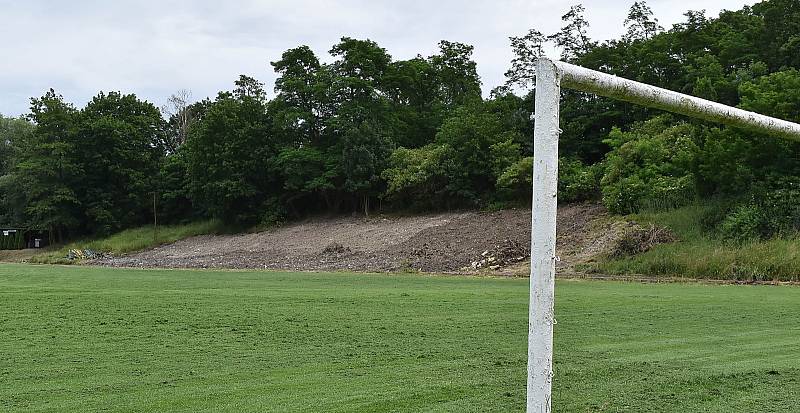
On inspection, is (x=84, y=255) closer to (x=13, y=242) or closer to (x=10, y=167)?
(x=13, y=242)

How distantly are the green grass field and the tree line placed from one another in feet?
38.0

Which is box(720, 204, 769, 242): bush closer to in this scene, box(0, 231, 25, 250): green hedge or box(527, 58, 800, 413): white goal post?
box(527, 58, 800, 413): white goal post

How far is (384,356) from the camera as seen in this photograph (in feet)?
22.1

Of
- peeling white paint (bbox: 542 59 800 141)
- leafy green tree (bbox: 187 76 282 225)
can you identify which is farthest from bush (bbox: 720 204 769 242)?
leafy green tree (bbox: 187 76 282 225)

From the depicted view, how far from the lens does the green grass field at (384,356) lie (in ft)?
16.5

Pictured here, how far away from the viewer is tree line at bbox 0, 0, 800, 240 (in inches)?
955

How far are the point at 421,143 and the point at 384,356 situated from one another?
1558 inches

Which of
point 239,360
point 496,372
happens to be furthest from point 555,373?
point 239,360

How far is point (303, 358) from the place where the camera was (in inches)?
263

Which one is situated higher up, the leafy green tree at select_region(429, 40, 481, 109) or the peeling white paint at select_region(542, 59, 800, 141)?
the leafy green tree at select_region(429, 40, 481, 109)

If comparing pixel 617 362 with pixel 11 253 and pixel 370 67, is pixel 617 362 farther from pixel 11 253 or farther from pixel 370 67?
pixel 11 253

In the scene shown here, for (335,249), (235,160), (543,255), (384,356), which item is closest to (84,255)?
(235,160)

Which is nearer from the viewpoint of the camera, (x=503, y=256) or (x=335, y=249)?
(x=503, y=256)

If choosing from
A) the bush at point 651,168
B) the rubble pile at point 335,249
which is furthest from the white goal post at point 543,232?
the rubble pile at point 335,249
